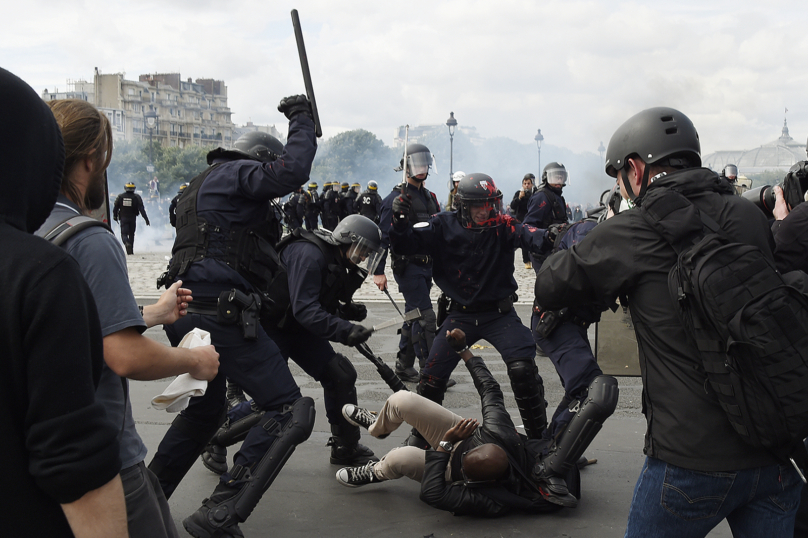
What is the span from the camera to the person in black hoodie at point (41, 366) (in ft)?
3.63

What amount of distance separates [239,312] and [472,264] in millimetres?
1879

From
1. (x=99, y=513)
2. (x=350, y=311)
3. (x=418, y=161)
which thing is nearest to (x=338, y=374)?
(x=350, y=311)

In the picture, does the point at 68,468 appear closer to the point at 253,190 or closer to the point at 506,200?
the point at 253,190

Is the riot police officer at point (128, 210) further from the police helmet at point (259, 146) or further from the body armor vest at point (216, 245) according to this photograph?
the body armor vest at point (216, 245)

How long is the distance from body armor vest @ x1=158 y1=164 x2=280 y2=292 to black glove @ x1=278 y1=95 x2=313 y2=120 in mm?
471

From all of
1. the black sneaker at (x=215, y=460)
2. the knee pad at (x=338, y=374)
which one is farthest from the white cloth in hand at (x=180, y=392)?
the black sneaker at (x=215, y=460)

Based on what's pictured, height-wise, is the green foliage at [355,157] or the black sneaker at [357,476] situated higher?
the green foliage at [355,157]

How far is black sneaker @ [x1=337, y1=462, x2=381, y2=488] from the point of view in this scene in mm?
4047

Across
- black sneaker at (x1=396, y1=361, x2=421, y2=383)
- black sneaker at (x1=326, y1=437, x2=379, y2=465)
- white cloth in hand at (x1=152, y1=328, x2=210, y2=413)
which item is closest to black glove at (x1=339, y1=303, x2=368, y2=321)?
black sneaker at (x1=326, y1=437, x2=379, y2=465)

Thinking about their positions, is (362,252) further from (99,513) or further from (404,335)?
(99,513)

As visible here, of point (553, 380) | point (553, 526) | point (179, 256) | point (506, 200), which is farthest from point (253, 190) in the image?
point (506, 200)

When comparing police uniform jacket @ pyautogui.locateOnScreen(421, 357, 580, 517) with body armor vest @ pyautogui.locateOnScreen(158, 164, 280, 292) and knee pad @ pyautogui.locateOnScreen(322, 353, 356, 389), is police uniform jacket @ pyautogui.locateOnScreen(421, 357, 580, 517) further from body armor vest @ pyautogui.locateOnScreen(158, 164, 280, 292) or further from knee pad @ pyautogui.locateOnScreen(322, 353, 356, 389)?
body armor vest @ pyautogui.locateOnScreen(158, 164, 280, 292)

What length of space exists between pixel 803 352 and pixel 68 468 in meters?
1.64

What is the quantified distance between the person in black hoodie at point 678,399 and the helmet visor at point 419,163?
5370 millimetres
